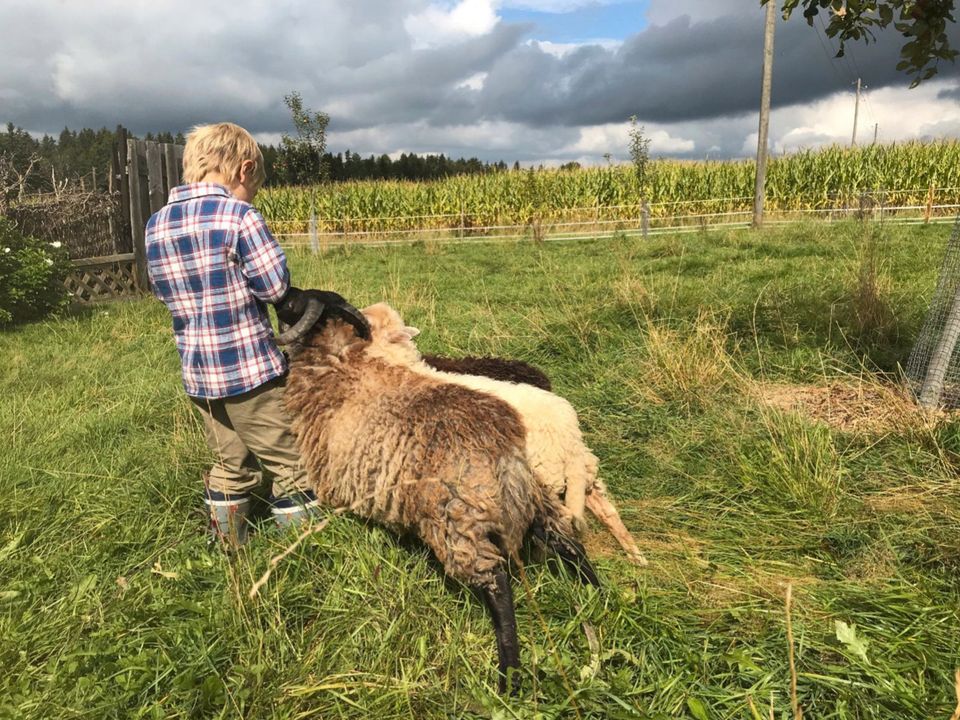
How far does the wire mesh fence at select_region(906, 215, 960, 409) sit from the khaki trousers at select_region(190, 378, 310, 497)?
13.3 feet

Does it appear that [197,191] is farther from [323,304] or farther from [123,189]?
[123,189]

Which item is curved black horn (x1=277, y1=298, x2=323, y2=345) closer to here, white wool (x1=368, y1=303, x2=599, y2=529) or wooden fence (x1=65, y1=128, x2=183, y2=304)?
white wool (x1=368, y1=303, x2=599, y2=529)

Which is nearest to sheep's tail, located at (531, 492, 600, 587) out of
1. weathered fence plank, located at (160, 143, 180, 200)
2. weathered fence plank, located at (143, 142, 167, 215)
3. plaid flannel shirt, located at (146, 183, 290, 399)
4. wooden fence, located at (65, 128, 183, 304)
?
plaid flannel shirt, located at (146, 183, 290, 399)

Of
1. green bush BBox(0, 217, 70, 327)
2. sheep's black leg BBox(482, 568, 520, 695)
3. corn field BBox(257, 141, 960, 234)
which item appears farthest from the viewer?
corn field BBox(257, 141, 960, 234)

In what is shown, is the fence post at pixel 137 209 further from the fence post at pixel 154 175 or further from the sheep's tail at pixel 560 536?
the sheep's tail at pixel 560 536

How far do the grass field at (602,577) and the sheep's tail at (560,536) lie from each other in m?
0.09

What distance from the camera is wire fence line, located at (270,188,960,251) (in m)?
18.6

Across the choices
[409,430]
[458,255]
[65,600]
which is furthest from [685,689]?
[458,255]

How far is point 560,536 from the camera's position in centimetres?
254

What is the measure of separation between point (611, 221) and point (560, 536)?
2123 cm

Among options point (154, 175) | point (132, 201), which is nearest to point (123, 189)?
point (132, 201)

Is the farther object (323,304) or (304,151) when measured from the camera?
(304,151)

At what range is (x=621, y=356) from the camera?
17.9 ft

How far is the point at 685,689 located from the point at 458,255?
14.0 m
